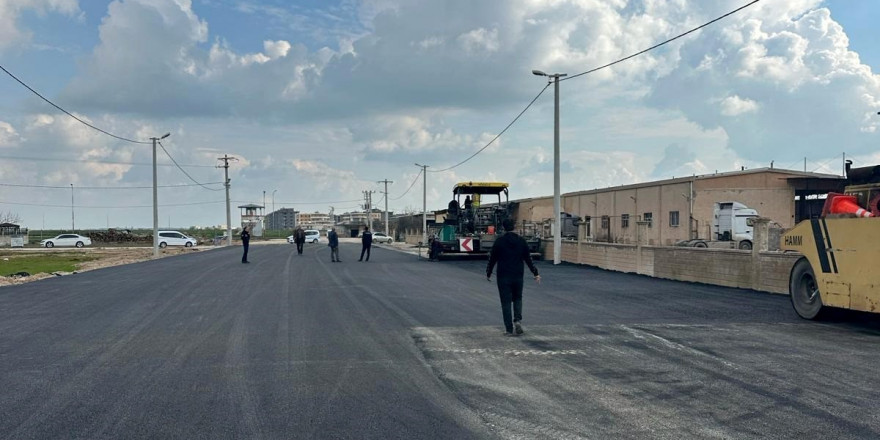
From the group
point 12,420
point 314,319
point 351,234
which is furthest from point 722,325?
point 351,234

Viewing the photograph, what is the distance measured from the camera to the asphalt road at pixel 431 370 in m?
5.75

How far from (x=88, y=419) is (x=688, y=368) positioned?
606 cm

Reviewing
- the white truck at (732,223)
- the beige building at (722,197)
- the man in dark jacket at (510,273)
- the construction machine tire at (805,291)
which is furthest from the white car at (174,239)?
the construction machine tire at (805,291)

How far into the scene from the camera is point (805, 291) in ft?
39.1

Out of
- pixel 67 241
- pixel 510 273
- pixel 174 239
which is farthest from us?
pixel 67 241

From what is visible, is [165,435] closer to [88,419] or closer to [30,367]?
[88,419]

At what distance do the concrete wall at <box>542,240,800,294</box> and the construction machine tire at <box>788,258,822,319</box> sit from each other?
13.3 feet

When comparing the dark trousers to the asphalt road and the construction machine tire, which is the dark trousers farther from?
the construction machine tire

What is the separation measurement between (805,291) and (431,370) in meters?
7.58

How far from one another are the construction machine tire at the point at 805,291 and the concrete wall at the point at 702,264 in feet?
13.3

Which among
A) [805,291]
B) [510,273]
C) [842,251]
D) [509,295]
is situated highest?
[842,251]

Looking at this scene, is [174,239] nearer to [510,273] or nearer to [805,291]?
[510,273]

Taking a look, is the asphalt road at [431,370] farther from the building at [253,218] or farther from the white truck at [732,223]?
the building at [253,218]

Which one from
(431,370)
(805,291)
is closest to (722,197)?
(805,291)
